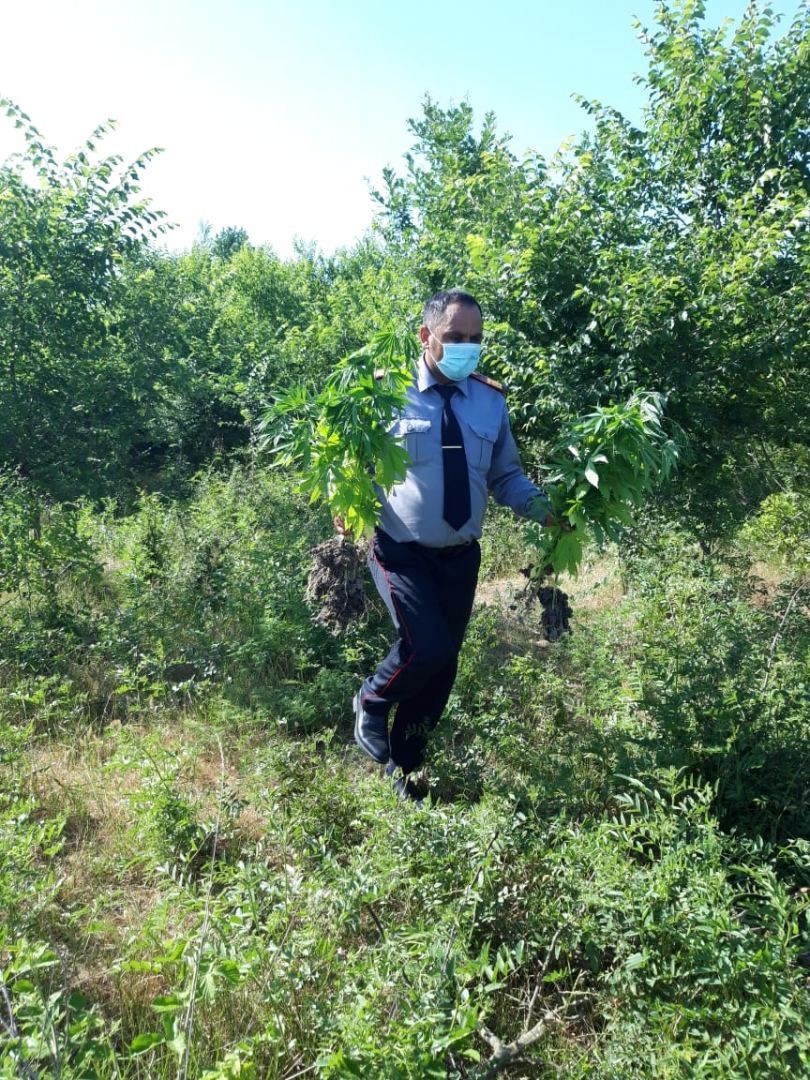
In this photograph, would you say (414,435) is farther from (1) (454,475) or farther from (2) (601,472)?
(2) (601,472)

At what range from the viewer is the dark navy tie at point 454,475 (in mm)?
3107

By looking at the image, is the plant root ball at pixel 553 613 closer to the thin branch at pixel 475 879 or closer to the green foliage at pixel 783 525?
the green foliage at pixel 783 525

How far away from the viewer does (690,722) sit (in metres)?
3.09

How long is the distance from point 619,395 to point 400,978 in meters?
3.59

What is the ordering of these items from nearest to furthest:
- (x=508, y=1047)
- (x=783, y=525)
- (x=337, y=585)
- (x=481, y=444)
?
1. (x=508, y=1047)
2. (x=481, y=444)
3. (x=337, y=585)
4. (x=783, y=525)

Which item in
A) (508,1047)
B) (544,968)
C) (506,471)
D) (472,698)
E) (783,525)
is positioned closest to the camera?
(508,1047)

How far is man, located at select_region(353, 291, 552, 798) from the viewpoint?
10.2ft

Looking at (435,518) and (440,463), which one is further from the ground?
(440,463)

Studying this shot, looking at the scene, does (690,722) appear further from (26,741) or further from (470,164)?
(470,164)

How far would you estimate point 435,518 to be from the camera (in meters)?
3.10

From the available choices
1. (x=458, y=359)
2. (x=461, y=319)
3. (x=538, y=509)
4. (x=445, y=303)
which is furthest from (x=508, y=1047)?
(x=445, y=303)

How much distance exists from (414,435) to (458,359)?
365mm

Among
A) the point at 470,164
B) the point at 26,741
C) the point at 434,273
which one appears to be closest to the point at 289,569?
the point at 26,741

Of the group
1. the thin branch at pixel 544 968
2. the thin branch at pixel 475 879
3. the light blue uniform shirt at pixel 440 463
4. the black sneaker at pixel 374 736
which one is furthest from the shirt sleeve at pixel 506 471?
the thin branch at pixel 544 968
